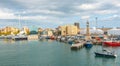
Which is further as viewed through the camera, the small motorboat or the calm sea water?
the small motorboat

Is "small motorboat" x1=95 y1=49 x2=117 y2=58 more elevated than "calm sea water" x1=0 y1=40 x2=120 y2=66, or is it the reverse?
"small motorboat" x1=95 y1=49 x2=117 y2=58

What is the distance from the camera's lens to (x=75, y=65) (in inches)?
1842

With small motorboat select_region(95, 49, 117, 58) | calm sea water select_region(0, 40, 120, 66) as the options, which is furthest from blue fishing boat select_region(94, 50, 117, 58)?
calm sea water select_region(0, 40, 120, 66)

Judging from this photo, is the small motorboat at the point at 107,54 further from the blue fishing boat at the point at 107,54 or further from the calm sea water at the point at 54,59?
the calm sea water at the point at 54,59

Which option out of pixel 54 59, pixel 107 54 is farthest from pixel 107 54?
pixel 54 59

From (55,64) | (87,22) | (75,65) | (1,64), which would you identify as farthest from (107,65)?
(87,22)

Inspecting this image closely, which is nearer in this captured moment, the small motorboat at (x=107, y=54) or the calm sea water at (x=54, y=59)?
the calm sea water at (x=54, y=59)

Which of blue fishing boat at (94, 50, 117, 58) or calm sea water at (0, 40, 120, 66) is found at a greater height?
blue fishing boat at (94, 50, 117, 58)

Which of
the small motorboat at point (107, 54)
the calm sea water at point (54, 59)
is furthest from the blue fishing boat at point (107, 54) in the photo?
the calm sea water at point (54, 59)

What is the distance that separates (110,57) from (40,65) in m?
17.3

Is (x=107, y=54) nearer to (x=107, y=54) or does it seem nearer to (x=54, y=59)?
(x=107, y=54)

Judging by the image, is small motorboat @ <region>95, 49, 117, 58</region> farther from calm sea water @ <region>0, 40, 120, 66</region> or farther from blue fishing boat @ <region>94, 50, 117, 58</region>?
calm sea water @ <region>0, 40, 120, 66</region>

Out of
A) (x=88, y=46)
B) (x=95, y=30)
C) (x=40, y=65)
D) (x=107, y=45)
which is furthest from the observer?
(x=95, y=30)

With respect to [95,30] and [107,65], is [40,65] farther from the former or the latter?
[95,30]
